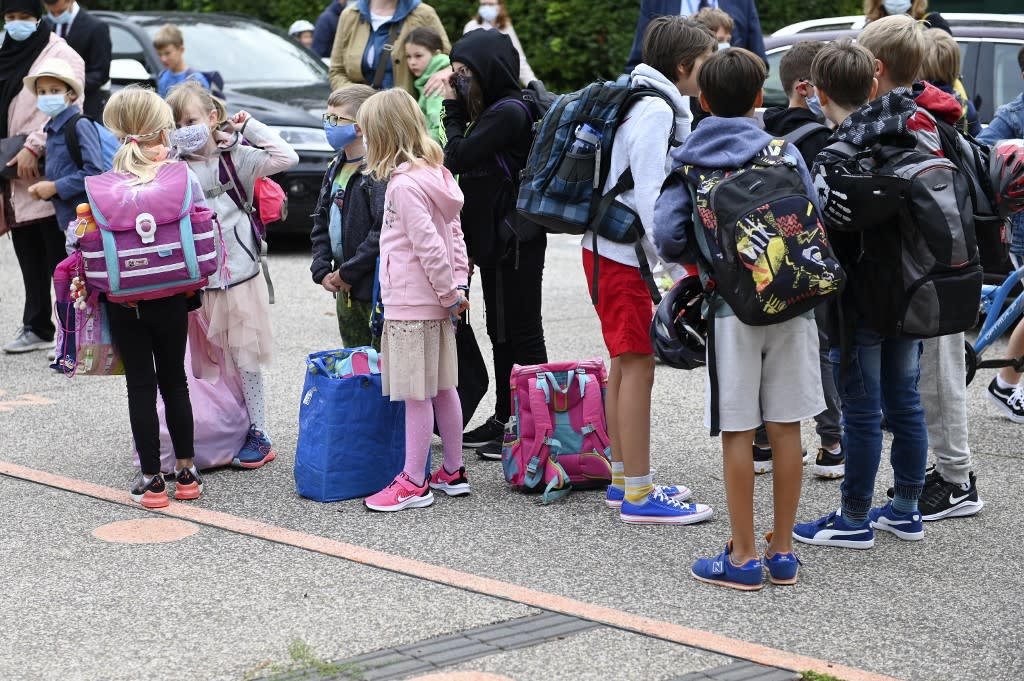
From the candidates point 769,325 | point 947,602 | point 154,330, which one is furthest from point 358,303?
point 947,602

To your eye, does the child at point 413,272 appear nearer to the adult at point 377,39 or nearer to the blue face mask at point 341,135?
the blue face mask at point 341,135

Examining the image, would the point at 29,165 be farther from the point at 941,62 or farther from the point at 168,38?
the point at 941,62

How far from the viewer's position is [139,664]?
3.96 meters

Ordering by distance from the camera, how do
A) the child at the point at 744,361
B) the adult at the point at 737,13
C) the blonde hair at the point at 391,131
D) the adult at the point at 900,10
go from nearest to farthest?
the child at the point at 744,361 → the blonde hair at the point at 391,131 → the adult at the point at 900,10 → the adult at the point at 737,13

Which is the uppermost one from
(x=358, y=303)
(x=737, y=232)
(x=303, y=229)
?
(x=737, y=232)

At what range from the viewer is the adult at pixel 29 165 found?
317 inches

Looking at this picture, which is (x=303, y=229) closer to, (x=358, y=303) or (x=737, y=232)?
(x=358, y=303)

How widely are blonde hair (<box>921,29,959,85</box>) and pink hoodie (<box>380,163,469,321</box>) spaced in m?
2.31

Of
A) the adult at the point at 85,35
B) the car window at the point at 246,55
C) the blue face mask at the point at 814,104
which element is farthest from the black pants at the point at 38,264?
the blue face mask at the point at 814,104

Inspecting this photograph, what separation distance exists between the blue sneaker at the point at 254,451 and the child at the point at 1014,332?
3.49 m

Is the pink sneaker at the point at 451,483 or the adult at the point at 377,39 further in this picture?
the adult at the point at 377,39

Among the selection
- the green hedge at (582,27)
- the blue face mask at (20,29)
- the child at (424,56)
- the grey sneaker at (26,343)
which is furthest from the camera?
the green hedge at (582,27)

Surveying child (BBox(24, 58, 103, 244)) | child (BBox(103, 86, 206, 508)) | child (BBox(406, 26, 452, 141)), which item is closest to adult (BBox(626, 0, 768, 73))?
child (BBox(406, 26, 452, 141))

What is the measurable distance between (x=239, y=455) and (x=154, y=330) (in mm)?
836
